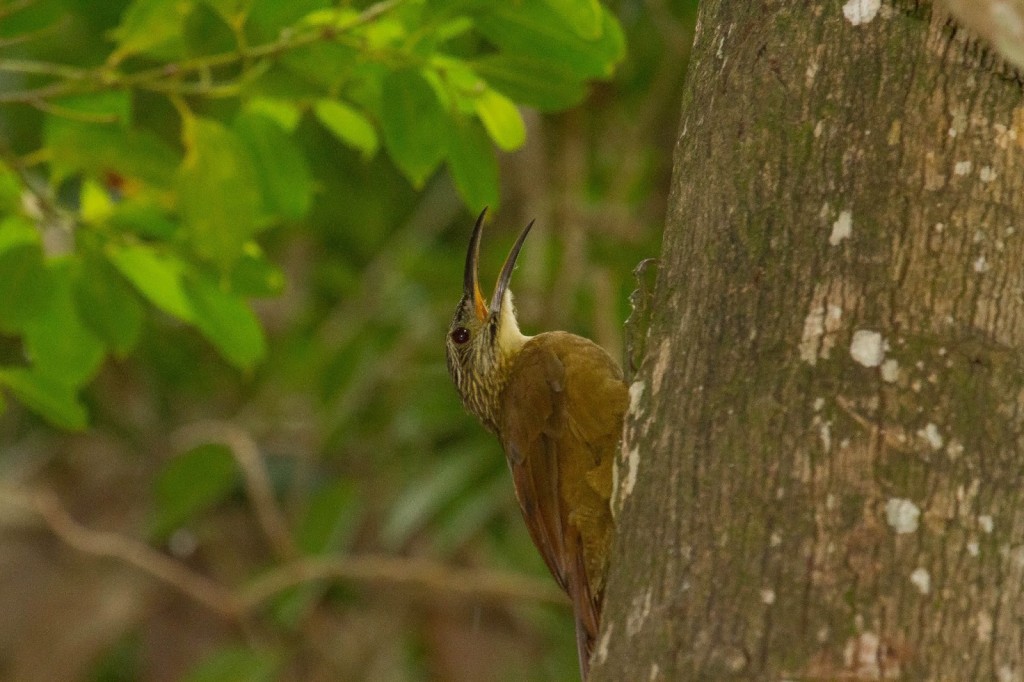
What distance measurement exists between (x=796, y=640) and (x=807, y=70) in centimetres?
90

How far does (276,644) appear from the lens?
6.56 metres

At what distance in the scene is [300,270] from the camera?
7125mm

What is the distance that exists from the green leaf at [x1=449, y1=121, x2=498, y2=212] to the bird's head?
3.16 ft

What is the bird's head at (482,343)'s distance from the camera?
416cm

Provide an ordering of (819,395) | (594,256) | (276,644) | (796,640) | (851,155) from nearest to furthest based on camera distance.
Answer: (796,640), (819,395), (851,155), (594,256), (276,644)

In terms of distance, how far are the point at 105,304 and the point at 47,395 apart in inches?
10.9

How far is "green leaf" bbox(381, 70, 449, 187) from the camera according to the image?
9.27 feet

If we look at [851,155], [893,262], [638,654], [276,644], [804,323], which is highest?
[851,155]

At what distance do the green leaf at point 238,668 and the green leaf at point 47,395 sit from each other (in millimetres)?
2305

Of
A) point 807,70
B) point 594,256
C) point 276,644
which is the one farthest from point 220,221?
point 276,644

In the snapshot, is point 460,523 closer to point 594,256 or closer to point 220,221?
point 594,256

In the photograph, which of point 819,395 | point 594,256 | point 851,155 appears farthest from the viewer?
point 594,256

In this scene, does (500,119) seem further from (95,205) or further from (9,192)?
(9,192)

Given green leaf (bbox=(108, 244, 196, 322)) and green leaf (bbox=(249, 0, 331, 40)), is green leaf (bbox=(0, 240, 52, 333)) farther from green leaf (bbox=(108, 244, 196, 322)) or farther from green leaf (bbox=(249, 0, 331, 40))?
green leaf (bbox=(249, 0, 331, 40))
